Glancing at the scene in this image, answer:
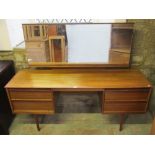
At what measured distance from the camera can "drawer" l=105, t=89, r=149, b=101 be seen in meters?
1.61

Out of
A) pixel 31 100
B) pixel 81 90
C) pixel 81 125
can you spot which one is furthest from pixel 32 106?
pixel 81 125

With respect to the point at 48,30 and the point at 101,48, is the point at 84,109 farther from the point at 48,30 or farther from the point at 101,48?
the point at 48,30

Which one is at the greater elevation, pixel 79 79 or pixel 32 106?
pixel 79 79

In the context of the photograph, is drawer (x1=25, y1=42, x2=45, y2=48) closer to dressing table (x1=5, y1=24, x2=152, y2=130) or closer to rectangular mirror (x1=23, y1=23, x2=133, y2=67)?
rectangular mirror (x1=23, y1=23, x2=133, y2=67)

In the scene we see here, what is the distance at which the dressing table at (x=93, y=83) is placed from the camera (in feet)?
5.30

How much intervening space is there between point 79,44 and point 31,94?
0.75 metres

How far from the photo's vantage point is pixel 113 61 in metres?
1.93

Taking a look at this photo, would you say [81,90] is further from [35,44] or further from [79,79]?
[35,44]

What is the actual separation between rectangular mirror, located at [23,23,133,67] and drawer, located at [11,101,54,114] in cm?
50

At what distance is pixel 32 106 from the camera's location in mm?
1719
